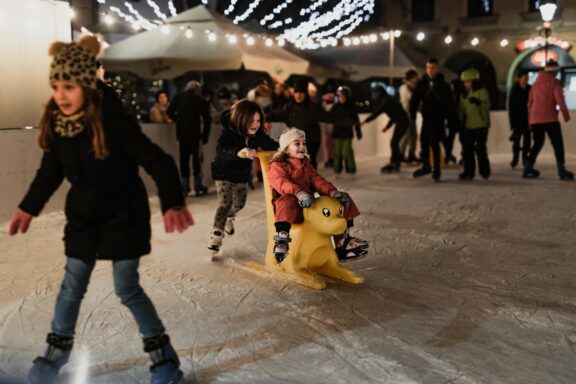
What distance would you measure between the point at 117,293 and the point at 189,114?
6.65 meters

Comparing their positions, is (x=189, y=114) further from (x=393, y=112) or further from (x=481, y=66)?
(x=481, y=66)

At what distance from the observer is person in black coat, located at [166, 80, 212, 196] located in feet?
30.8

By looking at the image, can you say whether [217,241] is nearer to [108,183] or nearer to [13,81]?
[108,183]

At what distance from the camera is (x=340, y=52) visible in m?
18.9

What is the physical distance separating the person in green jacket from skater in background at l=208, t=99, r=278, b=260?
5329 mm

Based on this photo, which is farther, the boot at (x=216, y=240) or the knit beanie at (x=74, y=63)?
the boot at (x=216, y=240)

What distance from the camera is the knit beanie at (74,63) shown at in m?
2.83

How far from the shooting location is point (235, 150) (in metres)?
5.30

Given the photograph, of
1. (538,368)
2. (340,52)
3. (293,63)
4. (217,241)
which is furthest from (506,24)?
(538,368)

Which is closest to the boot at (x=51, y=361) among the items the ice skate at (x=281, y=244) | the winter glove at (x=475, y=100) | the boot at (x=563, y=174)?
the ice skate at (x=281, y=244)

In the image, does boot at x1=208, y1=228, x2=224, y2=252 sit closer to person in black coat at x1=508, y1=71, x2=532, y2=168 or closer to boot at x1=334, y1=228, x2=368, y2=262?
boot at x1=334, y1=228, x2=368, y2=262

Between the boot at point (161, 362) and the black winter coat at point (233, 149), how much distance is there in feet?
8.25

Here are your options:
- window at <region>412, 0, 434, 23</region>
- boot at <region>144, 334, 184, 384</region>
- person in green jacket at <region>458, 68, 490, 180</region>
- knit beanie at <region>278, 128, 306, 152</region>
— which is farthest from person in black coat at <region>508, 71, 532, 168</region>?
window at <region>412, 0, 434, 23</region>

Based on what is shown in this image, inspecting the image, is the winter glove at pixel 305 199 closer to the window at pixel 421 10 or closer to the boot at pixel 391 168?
the boot at pixel 391 168
